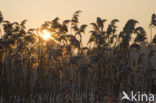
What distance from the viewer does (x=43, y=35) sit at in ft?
23.6

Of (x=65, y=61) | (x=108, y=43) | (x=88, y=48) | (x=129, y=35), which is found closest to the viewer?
(x=129, y=35)

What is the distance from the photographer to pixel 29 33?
7.27 meters

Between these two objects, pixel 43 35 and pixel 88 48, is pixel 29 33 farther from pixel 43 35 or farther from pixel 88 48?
pixel 88 48

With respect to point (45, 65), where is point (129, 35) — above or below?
above

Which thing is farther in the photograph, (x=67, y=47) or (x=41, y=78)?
(x=41, y=78)

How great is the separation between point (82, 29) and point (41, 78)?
1739mm

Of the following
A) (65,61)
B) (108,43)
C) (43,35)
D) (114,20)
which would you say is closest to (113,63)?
(108,43)

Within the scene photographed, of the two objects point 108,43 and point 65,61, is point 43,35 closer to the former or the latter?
point 65,61

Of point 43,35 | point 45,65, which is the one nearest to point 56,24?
point 43,35

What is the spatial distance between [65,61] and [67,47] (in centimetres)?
106

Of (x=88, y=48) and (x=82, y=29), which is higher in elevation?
Answer: (x=82, y=29)

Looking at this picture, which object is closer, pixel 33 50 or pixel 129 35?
pixel 129 35

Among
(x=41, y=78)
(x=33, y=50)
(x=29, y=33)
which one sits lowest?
(x=41, y=78)

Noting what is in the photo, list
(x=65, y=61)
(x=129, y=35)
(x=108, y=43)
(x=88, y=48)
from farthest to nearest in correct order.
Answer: (x=65, y=61)
(x=88, y=48)
(x=108, y=43)
(x=129, y=35)
